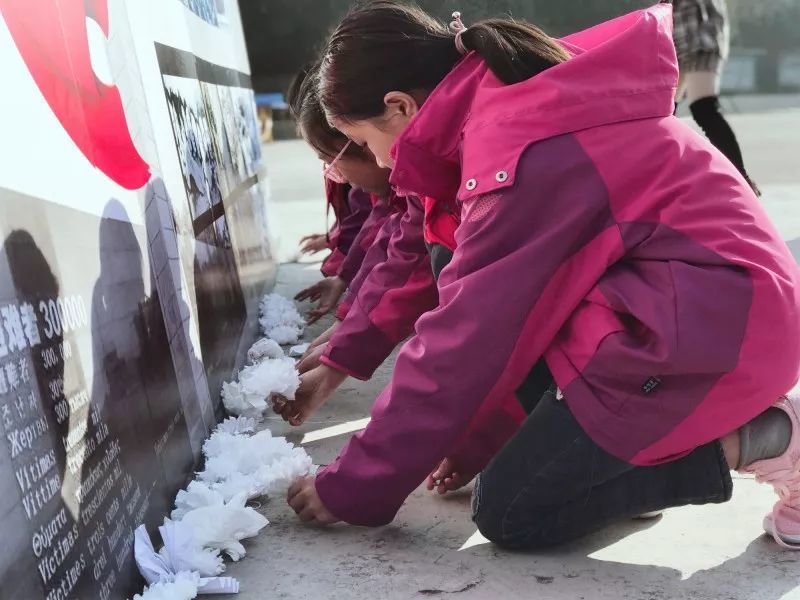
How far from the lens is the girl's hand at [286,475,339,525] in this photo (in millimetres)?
1389

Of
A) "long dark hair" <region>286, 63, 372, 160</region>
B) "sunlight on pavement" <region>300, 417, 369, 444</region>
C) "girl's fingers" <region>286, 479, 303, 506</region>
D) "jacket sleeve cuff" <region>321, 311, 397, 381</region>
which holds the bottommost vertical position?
"sunlight on pavement" <region>300, 417, 369, 444</region>

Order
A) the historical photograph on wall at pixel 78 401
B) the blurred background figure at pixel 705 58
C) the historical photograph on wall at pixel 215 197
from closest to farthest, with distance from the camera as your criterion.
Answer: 1. the historical photograph on wall at pixel 78 401
2. the historical photograph on wall at pixel 215 197
3. the blurred background figure at pixel 705 58

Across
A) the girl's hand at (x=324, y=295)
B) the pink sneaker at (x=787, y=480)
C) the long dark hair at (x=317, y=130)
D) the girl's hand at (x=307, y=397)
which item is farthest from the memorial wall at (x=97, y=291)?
the pink sneaker at (x=787, y=480)

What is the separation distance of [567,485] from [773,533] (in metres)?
0.31

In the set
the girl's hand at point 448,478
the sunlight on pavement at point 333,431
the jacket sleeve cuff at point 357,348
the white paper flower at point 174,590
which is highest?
the jacket sleeve cuff at point 357,348

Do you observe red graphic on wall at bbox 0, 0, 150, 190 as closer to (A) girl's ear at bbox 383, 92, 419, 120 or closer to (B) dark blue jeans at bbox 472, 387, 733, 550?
(A) girl's ear at bbox 383, 92, 419, 120

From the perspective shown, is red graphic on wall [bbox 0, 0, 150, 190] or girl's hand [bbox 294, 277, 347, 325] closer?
red graphic on wall [bbox 0, 0, 150, 190]

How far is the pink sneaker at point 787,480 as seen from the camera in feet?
4.28

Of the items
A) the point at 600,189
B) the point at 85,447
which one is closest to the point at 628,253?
the point at 600,189

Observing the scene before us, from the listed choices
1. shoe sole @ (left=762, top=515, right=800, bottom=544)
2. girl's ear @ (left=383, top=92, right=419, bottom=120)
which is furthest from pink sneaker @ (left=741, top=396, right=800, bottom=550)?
girl's ear @ (left=383, top=92, right=419, bottom=120)

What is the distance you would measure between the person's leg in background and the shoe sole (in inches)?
92.8

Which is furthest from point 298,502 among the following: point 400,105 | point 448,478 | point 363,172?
point 363,172

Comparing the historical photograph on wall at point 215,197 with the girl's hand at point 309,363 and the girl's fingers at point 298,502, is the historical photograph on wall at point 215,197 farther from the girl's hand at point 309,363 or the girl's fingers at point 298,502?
the girl's fingers at point 298,502

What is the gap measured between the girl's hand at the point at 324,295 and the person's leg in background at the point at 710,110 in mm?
1610
